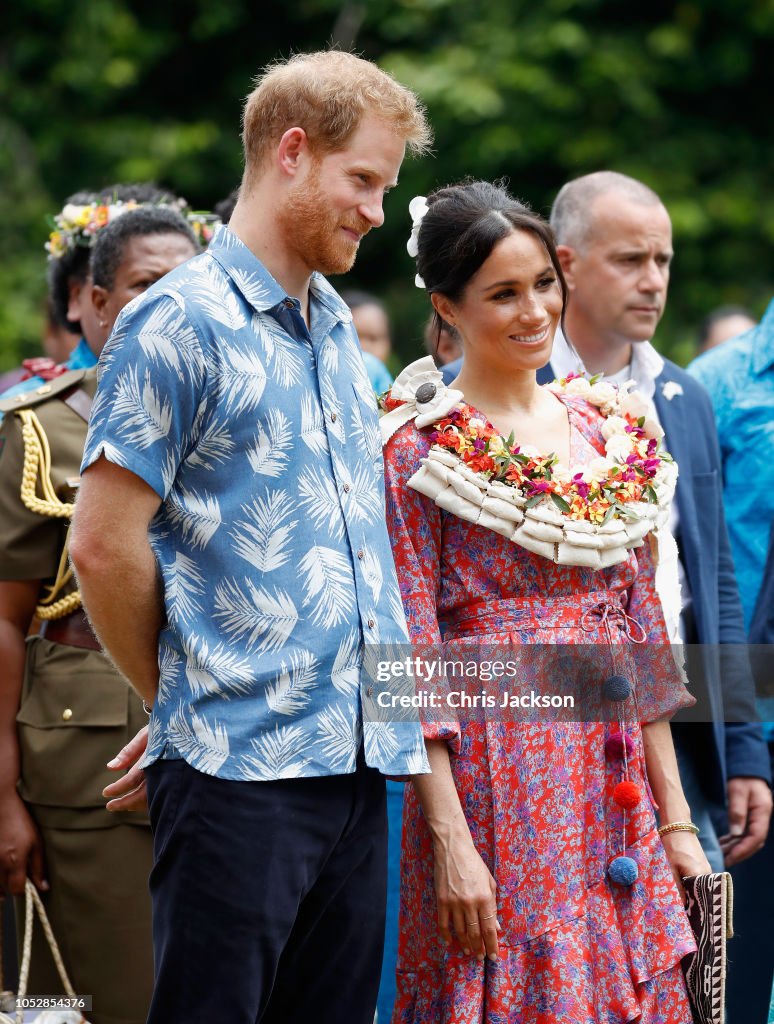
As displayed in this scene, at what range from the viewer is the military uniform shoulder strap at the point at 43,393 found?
3.51m

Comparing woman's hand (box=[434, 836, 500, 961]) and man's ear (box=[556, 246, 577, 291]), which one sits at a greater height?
man's ear (box=[556, 246, 577, 291])

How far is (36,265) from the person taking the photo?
34.8 ft

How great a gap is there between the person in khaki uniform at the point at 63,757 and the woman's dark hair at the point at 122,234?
0.52 metres

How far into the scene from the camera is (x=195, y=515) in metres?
2.41

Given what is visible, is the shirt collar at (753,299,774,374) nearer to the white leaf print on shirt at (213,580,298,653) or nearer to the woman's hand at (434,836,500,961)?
the woman's hand at (434,836,500,961)

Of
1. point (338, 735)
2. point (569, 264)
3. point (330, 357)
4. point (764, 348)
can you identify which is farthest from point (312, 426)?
point (764, 348)

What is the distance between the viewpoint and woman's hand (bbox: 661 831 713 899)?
293 centimetres

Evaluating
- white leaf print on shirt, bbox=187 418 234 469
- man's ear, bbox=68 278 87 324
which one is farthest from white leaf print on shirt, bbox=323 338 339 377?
man's ear, bbox=68 278 87 324

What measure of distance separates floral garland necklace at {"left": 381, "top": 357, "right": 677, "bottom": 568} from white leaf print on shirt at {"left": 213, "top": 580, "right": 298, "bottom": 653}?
53 cm

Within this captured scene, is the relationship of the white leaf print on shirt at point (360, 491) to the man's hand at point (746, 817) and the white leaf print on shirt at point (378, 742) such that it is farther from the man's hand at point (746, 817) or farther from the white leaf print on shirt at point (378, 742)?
the man's hand at point (746, 817)

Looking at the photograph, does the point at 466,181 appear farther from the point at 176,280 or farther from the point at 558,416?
the point at 176,280

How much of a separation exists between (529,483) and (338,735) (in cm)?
69

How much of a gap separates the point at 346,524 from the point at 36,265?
8640 millimetres
